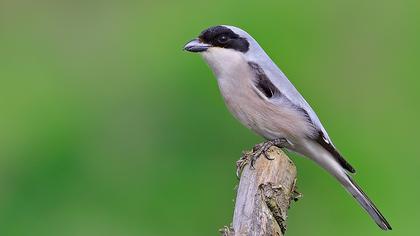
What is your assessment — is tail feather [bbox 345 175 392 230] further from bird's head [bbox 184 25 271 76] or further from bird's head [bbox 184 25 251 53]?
bird's head [bbox 184 25 251 53]

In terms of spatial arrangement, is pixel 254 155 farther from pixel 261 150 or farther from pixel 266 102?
pixel 266 102

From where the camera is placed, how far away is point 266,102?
653 centimetres

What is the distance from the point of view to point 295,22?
416 inches

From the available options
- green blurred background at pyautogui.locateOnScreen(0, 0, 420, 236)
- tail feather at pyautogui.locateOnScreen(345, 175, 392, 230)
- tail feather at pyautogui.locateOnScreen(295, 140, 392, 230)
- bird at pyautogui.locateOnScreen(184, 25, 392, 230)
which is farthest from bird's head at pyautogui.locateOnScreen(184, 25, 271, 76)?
green blurred background at pyautogui.locateOnScreen(0, 0, 420, 236)

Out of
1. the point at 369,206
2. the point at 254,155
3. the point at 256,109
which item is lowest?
the point at 369,206

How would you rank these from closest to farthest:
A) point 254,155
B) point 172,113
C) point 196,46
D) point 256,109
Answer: point 254,155, point 256,109, point 196,46, point 172,113

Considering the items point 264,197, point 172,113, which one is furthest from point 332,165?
point 172,113

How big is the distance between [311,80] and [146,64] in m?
1.63

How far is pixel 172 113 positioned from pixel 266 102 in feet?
10.3

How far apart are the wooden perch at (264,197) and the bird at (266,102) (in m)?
0.74

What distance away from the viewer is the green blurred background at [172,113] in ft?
28.1

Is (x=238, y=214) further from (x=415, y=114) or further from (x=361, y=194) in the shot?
(x=415, y=114)

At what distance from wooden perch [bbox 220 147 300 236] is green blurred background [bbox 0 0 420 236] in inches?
103

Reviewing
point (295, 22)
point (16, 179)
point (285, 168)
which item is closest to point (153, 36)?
point (295, 22)
